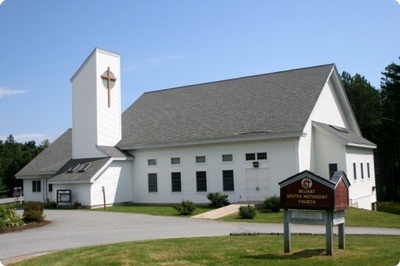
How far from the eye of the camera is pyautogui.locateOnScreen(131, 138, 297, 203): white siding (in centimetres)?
2789

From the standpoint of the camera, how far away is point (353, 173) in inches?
1206

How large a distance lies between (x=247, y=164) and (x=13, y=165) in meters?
38.7

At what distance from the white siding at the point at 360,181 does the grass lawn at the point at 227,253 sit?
16.7m

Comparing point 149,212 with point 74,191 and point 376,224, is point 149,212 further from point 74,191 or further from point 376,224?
point 376,224

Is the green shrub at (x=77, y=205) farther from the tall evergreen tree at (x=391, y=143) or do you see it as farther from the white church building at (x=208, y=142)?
the tall evergreen tree at (x=391, y=143)

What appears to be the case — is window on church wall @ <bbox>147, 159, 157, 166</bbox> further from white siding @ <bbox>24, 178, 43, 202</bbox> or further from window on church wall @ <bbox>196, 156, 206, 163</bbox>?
white siding @ <bbox>24, 178, 43, 202</bbox>

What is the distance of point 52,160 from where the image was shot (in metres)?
38.9

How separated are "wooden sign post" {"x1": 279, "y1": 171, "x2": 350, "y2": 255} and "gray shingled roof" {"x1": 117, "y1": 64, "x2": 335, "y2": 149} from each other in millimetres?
15473

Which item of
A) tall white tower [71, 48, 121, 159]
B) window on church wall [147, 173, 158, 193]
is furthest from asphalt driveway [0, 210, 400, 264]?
tall white tower [71, 48, 121, 159]

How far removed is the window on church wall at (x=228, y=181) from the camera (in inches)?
1162

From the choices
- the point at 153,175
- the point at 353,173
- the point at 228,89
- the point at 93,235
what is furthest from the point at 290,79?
the point at 93,235

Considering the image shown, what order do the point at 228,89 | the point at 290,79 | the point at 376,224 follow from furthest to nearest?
the point at 228,89
the point at 290,79
the point at 376,224

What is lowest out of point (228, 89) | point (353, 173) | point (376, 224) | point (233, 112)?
point (376, 224)

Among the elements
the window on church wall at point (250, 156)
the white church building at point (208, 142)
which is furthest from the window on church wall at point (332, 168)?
the window on church wall at point (250, 156)
